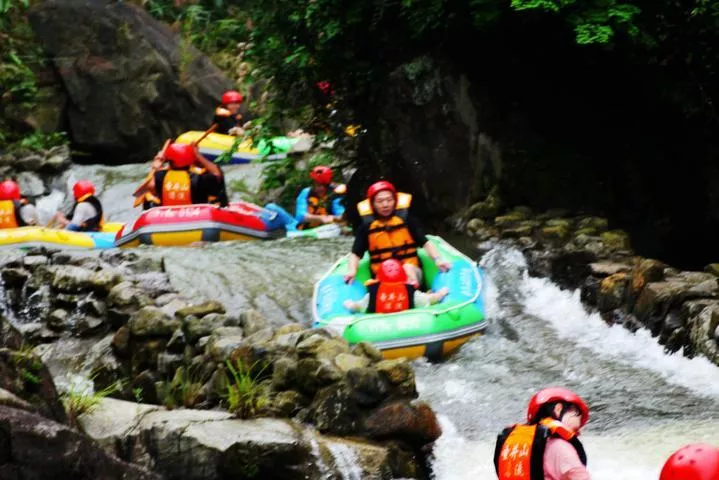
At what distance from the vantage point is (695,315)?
8273 millimetres

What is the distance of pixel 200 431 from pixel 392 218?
13.2 feet

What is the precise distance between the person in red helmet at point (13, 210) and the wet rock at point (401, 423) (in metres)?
7.94

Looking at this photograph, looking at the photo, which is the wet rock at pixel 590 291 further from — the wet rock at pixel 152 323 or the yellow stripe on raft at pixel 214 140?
the yellow stripe on raft at pixel 214 140

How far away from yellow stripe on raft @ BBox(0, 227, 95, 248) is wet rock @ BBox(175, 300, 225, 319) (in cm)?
467

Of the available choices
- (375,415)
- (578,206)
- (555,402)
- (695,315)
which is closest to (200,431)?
(375,415)

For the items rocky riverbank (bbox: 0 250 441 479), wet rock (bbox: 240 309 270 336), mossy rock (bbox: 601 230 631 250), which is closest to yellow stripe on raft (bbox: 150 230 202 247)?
rocky riverbank (bbox: 0 250 441 479)

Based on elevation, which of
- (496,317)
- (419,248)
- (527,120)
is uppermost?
(527,120)

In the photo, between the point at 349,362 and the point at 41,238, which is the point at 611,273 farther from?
the point at 41,238

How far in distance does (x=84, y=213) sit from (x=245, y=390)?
7.73 meters

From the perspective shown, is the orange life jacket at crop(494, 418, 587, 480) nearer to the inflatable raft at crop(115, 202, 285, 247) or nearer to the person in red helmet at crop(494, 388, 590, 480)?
the person in red helmet at crop(494, 388, 590, 480)

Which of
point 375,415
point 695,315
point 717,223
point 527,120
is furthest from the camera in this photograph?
point 527,120

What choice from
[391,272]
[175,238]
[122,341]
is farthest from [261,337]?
[175,238]

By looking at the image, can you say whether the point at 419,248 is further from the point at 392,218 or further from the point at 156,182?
the point at 156,182

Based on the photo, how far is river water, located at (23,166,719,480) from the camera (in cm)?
673
